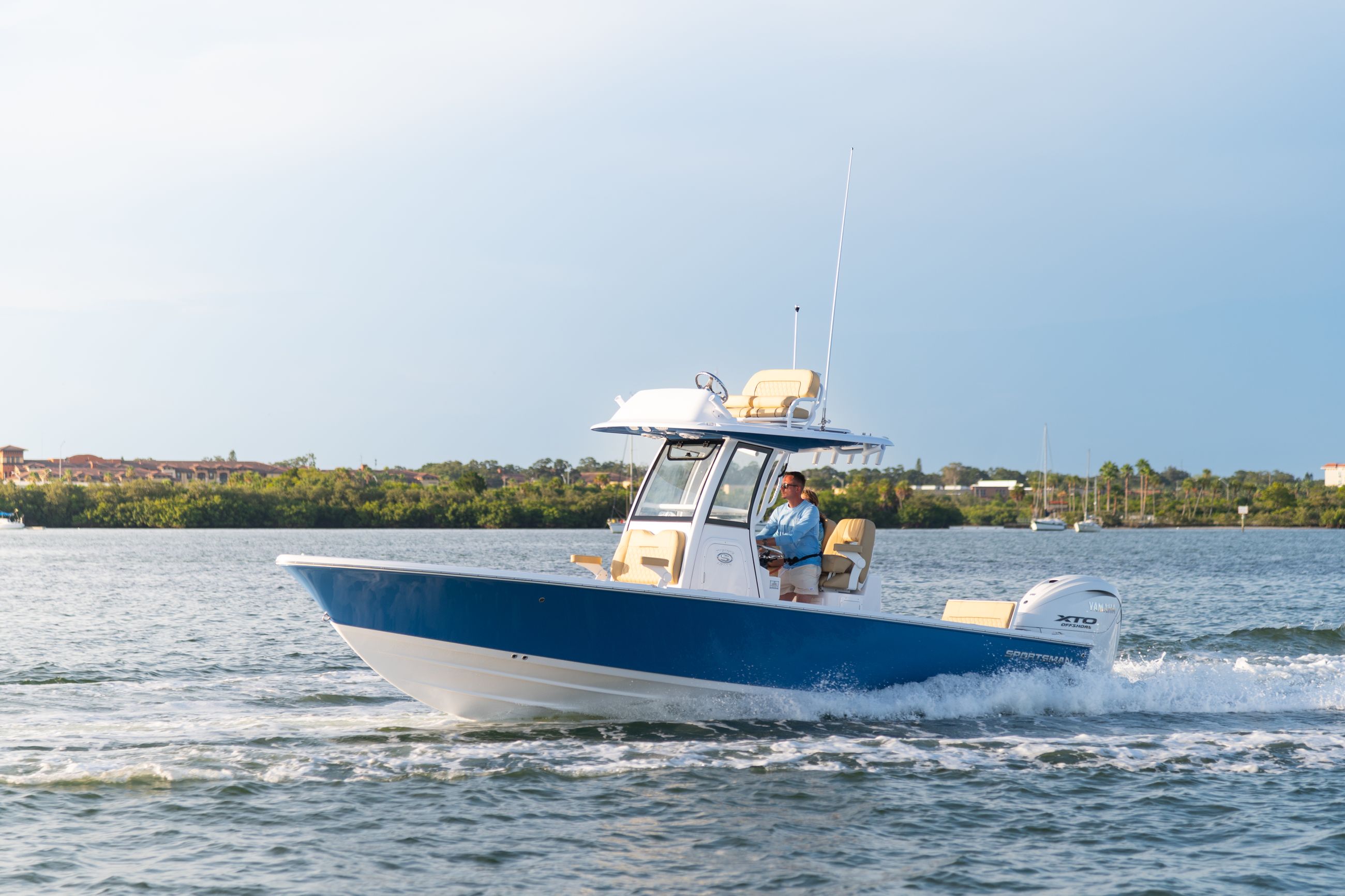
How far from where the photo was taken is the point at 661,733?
10039 millimetres

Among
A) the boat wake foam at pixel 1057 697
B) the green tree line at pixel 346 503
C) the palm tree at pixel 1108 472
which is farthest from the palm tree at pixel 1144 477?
the boat wake foam at pixel 1057 697

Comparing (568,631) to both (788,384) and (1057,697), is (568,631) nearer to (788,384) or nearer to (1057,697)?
(788,384)

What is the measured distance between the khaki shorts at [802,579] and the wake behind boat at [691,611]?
0.64ft

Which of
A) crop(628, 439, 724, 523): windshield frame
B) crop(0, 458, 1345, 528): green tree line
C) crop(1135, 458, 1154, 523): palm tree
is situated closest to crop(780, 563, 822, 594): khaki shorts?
crop(628, 439, 724, 523): windshield frame

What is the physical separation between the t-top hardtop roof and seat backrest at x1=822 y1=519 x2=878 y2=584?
68 centimetres

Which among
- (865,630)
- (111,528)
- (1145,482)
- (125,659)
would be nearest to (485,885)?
(865,630)

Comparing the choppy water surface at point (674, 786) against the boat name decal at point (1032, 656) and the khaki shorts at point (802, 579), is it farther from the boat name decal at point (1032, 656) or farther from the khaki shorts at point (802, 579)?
the khaki shorts at point (802, 579)

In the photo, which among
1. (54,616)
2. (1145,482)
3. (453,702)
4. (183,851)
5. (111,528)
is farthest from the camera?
(1145,482)

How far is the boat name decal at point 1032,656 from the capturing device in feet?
36.8

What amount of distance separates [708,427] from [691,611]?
159cm

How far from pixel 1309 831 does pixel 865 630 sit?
364cm

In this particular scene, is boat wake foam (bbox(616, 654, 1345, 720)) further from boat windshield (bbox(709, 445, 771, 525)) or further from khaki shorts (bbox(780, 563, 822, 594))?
boat windshield (bbox(709, 445, 771, 525))

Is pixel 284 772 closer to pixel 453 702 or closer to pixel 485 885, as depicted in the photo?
pixel 453 702

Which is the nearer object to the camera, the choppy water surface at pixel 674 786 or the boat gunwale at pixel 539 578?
the choppy water surface at pixel 674 786
